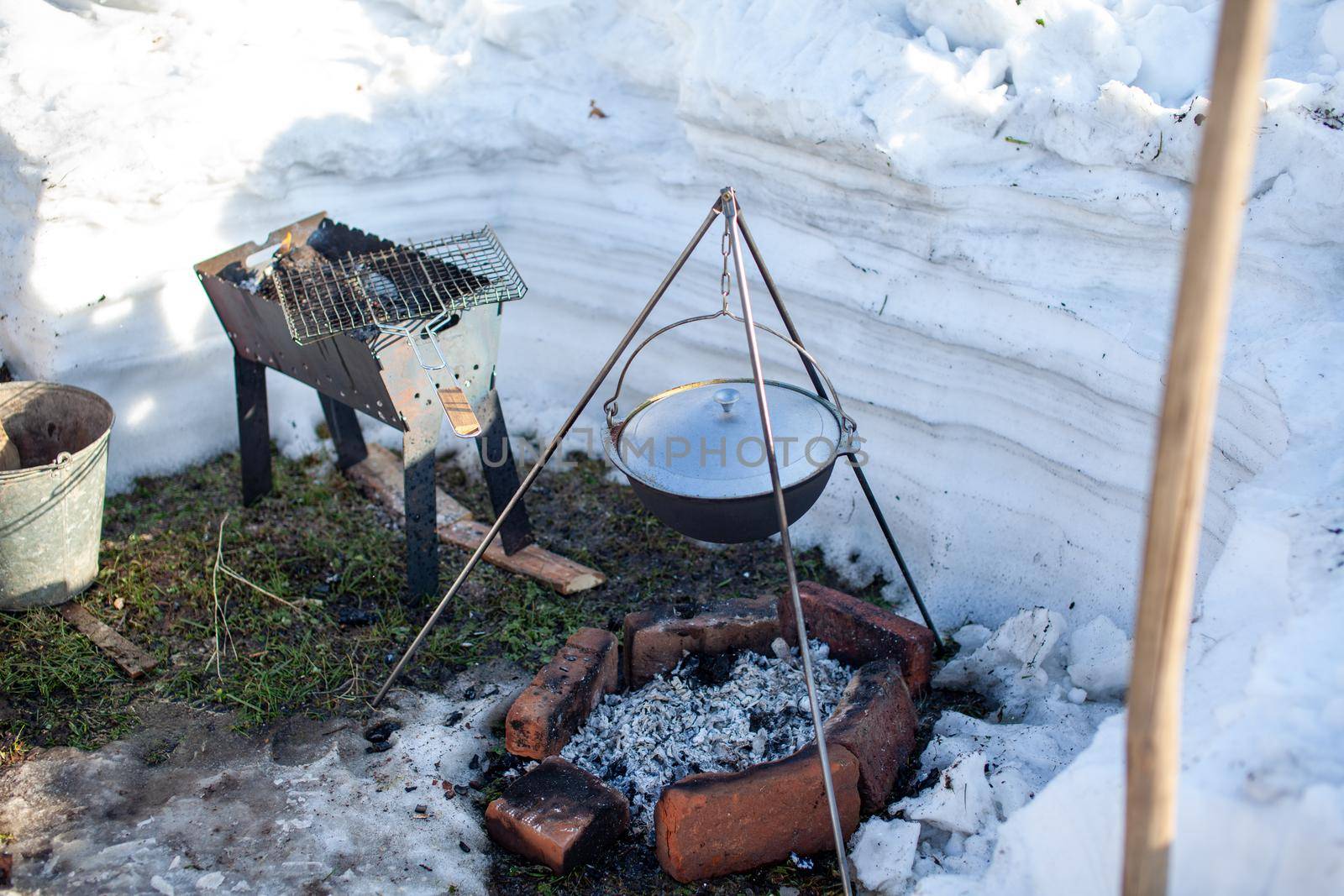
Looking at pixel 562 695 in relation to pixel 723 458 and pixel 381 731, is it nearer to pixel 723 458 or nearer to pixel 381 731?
pixel 381 731

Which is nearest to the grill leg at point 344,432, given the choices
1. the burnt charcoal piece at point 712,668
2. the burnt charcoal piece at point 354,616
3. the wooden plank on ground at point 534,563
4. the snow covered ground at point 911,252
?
the snow covered ground at point 911,252

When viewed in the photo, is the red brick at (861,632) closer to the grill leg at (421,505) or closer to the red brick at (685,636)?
the red brick at (685,636)

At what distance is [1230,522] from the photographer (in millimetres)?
3426

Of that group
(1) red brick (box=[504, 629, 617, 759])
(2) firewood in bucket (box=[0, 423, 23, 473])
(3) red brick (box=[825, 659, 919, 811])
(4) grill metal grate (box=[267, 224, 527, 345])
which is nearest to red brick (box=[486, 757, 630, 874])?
(1) red brick (box=[504, 629, 617, 759])

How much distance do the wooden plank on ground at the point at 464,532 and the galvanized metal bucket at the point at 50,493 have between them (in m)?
1.22

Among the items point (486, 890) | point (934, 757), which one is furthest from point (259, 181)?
point (934, 757)

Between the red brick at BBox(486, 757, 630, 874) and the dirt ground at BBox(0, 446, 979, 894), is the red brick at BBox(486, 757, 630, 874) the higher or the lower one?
the higher one

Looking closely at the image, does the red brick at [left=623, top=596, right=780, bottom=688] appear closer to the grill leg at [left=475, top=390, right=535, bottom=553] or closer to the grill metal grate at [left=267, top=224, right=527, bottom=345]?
the grill leg at [left=475, top=390, right=535, bottom=553]

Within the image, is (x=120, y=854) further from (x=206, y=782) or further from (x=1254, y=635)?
(x=1254, y=635)

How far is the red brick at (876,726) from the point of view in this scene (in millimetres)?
3203

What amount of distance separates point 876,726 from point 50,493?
119 inches

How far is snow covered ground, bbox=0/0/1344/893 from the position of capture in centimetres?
277

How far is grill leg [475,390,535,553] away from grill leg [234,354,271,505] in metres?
1.06

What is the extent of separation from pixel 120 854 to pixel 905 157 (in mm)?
3520
